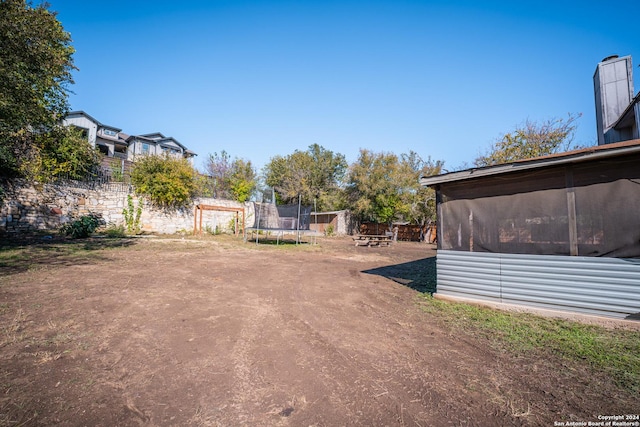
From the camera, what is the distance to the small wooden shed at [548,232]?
3.05m

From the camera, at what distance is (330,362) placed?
2.20 meters

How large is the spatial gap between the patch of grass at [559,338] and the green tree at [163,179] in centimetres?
1427

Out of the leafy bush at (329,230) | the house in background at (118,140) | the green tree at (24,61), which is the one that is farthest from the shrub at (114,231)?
the leafy bush at (329,230)

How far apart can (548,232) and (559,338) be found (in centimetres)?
145

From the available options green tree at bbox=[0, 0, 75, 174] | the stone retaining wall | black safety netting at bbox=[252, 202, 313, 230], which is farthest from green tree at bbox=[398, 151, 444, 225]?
green tree at bbox=[0, 0, 75, 174]

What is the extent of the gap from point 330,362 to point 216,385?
927 mm

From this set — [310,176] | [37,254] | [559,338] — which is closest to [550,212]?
[559,338]

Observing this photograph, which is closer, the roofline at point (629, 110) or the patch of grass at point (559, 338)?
the patch of grass at point (559, 338)

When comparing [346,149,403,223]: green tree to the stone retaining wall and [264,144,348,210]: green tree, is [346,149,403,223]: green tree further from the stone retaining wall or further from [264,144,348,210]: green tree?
the stone retaining wall

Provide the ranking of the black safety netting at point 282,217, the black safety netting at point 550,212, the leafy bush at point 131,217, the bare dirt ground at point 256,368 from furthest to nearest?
the leafy bush at point 131,217, the black safety netting at point 282,217, the black safety netting at point 550,212, the bare dirt ground at point 256,368

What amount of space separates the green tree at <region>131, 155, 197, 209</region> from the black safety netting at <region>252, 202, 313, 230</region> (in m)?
5.41

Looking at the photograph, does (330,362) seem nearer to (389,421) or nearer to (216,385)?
(389,421)

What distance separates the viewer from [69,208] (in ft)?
37.0

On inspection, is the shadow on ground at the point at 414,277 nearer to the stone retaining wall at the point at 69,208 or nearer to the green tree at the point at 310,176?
the stone retaining wall at the point at 69,208
